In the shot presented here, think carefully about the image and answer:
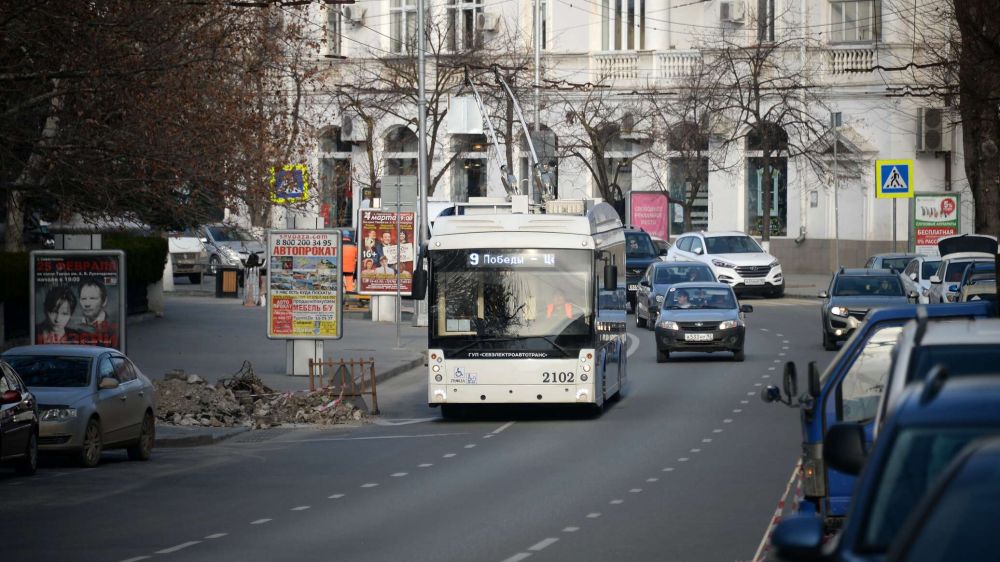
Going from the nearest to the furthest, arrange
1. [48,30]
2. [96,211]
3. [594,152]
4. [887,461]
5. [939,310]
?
[887,461] → [939,310] → [48,30] → [96,211] → [594,152]

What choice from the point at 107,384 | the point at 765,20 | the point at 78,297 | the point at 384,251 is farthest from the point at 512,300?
the point at 765,20

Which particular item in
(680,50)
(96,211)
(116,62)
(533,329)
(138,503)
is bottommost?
(138,503)

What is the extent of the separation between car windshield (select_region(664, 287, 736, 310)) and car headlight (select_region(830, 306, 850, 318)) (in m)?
2.00

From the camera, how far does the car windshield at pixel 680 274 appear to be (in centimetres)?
4081

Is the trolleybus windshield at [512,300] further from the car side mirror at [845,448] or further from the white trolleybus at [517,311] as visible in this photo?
the car side mirror at [845,448]

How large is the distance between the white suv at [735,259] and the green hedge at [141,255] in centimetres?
1631

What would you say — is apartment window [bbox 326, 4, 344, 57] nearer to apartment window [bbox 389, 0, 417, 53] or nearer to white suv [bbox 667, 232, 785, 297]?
apartment window [bbox 389, 0, 417, 53]

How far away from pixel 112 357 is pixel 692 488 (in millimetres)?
8217

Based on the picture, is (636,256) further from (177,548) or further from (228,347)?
(177,548)

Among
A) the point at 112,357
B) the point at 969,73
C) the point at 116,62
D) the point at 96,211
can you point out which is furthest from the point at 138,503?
the point at 969,73

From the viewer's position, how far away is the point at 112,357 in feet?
67.6

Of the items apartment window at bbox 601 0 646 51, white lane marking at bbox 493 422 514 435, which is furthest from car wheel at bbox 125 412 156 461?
apartment window at bbox 601 0 646 51

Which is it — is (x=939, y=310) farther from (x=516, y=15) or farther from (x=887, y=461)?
(x=516, y=15)

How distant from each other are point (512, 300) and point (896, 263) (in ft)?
82.3
